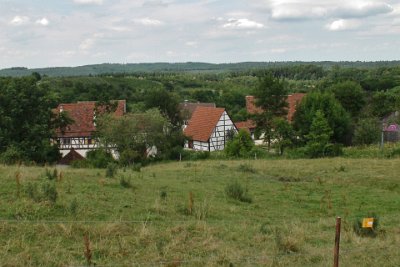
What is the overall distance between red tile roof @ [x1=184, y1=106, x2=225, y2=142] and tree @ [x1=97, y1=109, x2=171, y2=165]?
13.0 m

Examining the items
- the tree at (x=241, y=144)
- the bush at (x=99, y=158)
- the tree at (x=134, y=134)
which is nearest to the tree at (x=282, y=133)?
the tree at (x=241, y=144)

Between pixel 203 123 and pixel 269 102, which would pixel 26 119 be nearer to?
pixel 203 123

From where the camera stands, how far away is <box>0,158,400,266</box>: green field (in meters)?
8.03

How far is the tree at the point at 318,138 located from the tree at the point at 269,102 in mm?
4618

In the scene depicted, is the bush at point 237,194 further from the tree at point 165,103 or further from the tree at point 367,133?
the tree at point 165,103

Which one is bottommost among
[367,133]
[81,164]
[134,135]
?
[81,164]

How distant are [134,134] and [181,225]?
1083 inches

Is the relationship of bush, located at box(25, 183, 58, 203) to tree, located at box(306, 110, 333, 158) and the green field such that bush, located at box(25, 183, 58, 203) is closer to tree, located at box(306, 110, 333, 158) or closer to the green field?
the green field

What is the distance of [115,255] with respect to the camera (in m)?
8.02

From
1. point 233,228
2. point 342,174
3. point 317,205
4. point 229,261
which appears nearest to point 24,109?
point 342,174

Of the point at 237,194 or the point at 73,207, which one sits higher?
the point at 73,207

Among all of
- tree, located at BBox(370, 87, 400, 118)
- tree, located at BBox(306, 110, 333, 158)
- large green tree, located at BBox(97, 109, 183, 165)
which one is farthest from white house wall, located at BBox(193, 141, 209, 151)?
tree, located at BBox(370, 87, 400, 118)

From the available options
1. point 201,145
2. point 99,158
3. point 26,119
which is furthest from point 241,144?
point 26,119

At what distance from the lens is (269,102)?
44750 millimetres
